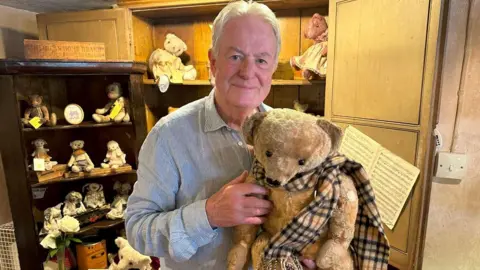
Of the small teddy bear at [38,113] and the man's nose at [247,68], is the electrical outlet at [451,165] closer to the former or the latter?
the man's nose at [247,68]

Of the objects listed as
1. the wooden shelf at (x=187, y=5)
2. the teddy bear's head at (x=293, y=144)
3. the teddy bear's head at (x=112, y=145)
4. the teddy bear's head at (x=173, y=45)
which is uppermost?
the wooden shelf at (x=187, y=5)

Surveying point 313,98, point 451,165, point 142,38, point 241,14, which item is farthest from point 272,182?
point 142,38

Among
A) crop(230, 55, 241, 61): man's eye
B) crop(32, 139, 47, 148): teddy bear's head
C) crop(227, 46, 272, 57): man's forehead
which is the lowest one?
crop(32, 139, 47, 148): teddy bear's head

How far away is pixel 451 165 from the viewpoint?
1193mm

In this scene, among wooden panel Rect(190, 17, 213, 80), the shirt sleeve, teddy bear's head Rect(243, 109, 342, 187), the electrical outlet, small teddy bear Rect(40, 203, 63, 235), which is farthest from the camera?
wooden panel Rect(190, 17, 213, 80)

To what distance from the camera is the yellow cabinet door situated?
1.08 metres

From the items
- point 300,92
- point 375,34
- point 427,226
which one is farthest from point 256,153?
point 300,92

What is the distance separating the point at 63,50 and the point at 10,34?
0.59 meters

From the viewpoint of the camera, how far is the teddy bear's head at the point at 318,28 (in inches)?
63.5

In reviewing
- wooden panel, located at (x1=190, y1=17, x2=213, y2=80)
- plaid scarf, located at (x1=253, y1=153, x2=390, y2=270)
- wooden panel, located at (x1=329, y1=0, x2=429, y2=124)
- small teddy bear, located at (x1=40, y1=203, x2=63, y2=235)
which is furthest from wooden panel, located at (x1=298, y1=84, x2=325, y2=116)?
small teddy bear, located at (x1=40, y1=203, x2=63, y2=235)

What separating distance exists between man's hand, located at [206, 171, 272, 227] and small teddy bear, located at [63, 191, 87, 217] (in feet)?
4.90

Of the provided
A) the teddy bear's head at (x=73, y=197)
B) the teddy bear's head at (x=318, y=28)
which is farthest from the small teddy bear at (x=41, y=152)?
the teddy bear's head at (x=318, y=28)

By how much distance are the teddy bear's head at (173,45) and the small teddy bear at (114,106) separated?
0.38 m

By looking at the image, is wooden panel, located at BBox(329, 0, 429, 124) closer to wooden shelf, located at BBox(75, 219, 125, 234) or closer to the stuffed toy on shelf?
the stuffed toy on shelf
